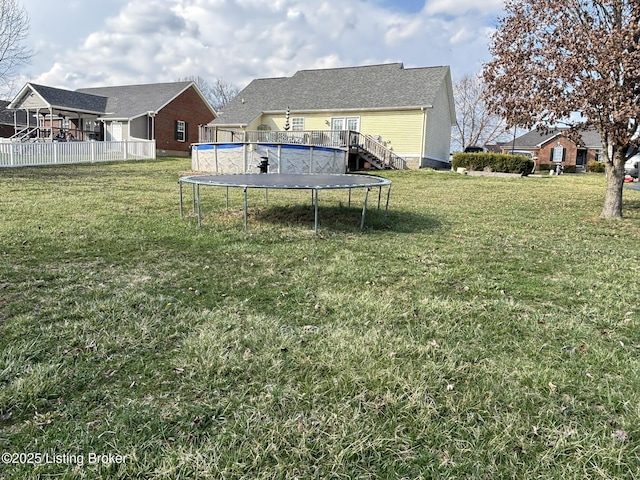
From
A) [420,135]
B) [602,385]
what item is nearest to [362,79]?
[420,135]

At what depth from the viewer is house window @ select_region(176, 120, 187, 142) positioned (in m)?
30.0

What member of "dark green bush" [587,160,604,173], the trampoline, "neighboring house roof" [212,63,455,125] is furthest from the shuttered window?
"dark green bush" [587,160,604,173]

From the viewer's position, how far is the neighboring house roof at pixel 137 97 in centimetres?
2755

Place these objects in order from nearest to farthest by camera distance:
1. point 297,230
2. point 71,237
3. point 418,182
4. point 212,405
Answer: point 212,405
point 71,237
point 297,230
point 418,182

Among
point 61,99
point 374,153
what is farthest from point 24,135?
point 374,153

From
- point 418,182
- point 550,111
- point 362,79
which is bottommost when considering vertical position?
point 418,182

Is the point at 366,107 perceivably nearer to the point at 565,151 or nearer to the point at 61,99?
the point at 61,99

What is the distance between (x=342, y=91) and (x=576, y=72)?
19.4m

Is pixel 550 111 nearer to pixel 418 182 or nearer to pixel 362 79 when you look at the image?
pixel 418 182

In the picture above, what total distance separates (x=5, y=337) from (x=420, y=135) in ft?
73.6

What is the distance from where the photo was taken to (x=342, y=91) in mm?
25422

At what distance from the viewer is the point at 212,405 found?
7.04ft

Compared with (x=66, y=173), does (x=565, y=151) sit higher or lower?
higher

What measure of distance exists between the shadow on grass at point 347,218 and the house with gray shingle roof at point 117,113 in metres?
22.8
